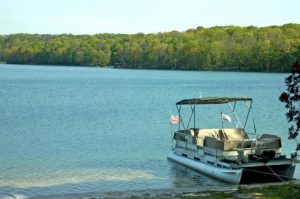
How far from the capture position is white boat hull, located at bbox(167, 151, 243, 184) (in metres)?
21.7

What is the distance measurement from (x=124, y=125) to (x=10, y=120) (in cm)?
1078

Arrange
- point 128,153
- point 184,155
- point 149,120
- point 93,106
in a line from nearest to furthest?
point 184,155 < point 128,153 < point 149,120 < point 93,106

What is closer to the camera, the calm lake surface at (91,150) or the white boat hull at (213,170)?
the white boat hull at (213,170)

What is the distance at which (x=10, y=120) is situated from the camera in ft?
161

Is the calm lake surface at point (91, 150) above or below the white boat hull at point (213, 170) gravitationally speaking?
below

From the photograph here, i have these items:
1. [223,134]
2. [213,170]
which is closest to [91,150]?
[223,134]

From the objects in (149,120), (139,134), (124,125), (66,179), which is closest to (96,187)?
(66,179)

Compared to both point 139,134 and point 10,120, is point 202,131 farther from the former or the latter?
point 10,120

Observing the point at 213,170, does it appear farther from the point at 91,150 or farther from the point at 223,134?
the point at 91,150

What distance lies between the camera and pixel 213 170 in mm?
23219

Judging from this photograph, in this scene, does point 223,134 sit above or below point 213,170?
above

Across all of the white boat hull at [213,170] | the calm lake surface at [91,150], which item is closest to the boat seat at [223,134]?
the white boat hull at [213,170]

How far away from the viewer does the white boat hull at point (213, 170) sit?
21.7 meters

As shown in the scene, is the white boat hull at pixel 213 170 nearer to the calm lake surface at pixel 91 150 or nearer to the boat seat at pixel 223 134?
the calm lake surface at pixel 91 150
